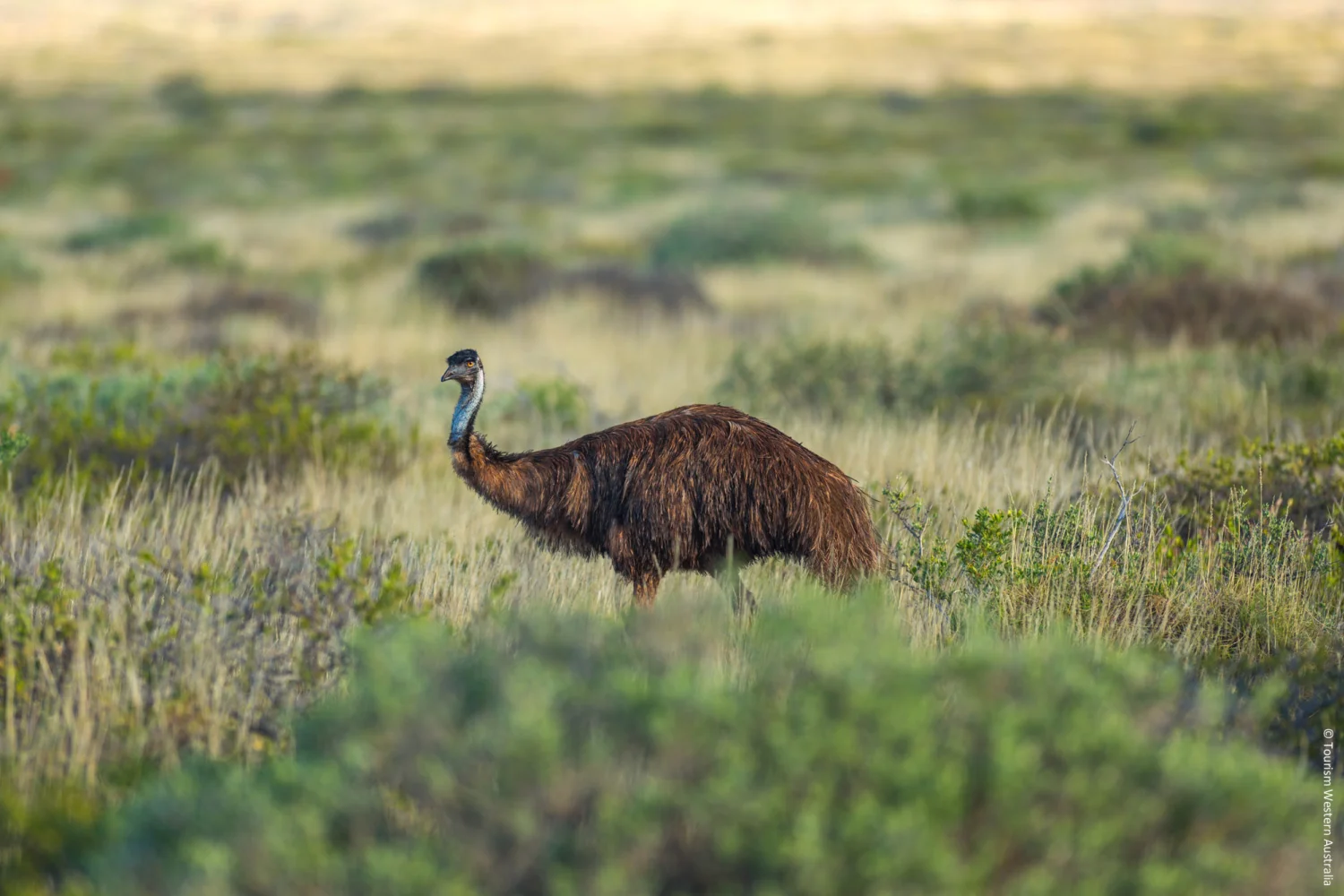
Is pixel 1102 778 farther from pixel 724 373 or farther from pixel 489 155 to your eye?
pixel 489 155

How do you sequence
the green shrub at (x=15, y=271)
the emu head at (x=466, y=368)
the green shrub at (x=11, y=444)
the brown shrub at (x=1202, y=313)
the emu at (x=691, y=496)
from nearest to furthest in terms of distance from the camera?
1. the emu at (x=691, y=496)
2. the emu head at (x=466, y=368)
3. the green shrub at (x=11, y=444)
4. the brown shrub at (x=1202, y=313)
5. the green shrub at (x=15, y=271)

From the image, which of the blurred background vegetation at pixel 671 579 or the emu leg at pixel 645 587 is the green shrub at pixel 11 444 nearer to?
the blurred background vegetation at pixel 671 579

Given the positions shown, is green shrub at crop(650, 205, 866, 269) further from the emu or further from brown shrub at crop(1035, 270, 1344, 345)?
the emu

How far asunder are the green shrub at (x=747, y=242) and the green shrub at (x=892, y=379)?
11.3m

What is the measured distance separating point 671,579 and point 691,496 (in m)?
0.90

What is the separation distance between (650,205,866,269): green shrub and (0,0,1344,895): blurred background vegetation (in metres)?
0.09

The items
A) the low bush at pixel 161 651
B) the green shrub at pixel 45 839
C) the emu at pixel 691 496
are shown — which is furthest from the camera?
the emu at pixel 691 496

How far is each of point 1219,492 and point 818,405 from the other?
3.97m

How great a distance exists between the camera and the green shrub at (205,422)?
860 cm

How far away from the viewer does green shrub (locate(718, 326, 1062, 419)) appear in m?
10.9

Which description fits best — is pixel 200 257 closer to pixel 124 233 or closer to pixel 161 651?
pixel 124 233

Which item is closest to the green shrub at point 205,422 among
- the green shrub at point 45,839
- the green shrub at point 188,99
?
the green shrub at point 45,839

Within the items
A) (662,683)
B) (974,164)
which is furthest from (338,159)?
(662,683)

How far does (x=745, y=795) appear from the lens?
289 centimetres
